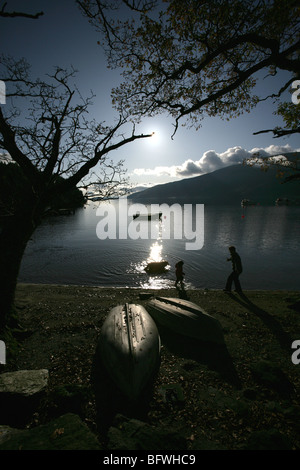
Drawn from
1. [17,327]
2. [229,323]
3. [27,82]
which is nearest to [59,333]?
[17,327]

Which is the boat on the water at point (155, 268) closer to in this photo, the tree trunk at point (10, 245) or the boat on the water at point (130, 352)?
the boat on the water at point (130, 352)

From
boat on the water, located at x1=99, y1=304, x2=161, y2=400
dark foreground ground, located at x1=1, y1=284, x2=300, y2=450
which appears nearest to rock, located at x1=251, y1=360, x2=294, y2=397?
dark foreground ground, located at x1=1, y1=284, x2=300, y2=450

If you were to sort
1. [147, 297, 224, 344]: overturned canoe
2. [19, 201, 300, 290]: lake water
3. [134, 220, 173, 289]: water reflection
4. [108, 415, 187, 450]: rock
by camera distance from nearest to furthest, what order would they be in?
1. [108, 415, 187, 450]: rock
2. [147, 297, 224, 344]: overturned canoe
3. [134, 220, 173, 289]: water reflection
4. [19, 201, 300, 290]: lake water

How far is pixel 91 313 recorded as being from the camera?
10.4 metres

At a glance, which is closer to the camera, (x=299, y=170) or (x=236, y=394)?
(x=236, y=394)

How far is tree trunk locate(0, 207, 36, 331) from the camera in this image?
24.2 ft

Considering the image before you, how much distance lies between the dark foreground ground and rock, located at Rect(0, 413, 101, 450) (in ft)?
2.28

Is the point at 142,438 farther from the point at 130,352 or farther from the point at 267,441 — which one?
the point at 267,441

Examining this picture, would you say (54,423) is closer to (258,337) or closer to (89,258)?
(258,337)

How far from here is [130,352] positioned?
5695 millimetres

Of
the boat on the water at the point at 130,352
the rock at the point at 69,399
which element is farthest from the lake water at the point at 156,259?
the rock at the point at 69,399

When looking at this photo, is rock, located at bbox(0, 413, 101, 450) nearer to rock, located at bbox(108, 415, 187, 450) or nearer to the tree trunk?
rock, located at bbox(108, 415, 187, 450)

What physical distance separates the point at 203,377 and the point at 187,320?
2.39 meters

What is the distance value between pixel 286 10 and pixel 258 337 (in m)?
11.5
